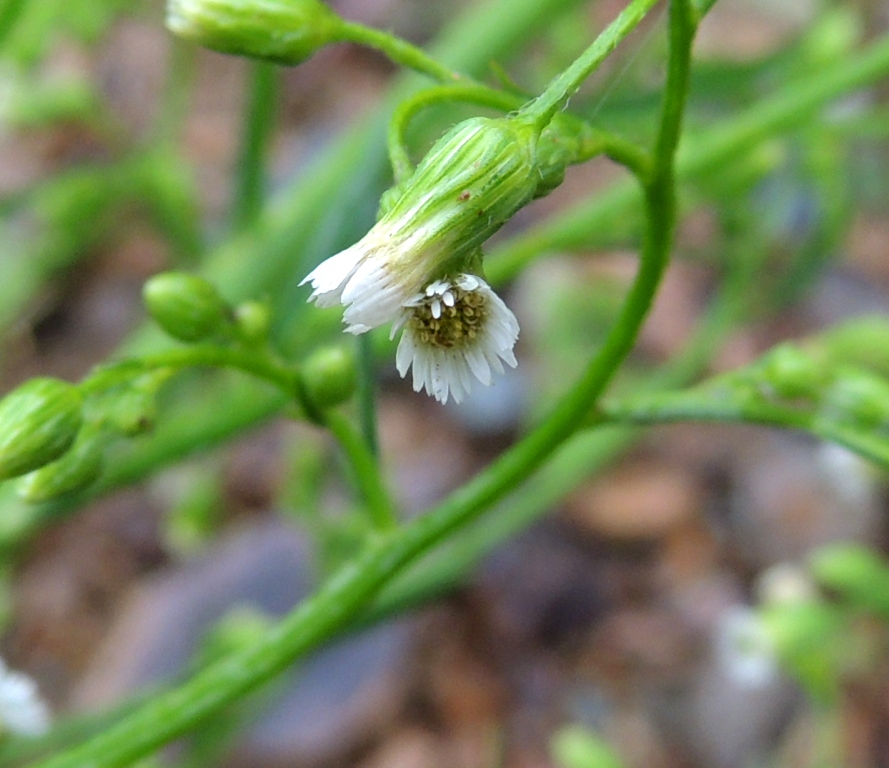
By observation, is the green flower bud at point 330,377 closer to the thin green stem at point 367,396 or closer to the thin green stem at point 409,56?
the thin green stem at point 367,396

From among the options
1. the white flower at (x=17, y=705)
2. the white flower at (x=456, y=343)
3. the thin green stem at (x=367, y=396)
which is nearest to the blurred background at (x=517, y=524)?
the white flower at (x=17, y=705)

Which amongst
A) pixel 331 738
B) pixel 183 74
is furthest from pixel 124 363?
pixel 331 738

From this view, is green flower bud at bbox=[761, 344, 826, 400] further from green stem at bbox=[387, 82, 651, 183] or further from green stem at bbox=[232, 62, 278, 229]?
green stem at bbox=[232, 62, 278, 229]

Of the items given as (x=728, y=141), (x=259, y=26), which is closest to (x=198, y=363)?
(x=259, y=26)

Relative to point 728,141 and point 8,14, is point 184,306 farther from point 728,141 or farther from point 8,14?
point 728,141

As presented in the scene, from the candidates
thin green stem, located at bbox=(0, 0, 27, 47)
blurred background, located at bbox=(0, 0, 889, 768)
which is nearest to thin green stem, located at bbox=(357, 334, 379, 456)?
thin green stem, located at bbox=(0, 0, 27, 47)
